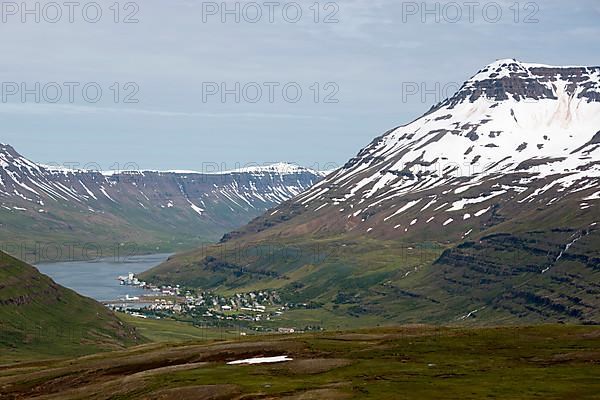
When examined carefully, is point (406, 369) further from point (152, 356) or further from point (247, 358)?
point (152, 356)

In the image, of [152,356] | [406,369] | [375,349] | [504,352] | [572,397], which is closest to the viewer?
[572,397]

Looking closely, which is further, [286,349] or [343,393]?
[286,349]

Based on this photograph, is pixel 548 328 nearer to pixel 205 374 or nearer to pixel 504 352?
pixel 504 352

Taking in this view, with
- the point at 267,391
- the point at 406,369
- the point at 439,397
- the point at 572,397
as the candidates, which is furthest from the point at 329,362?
the point at 572,397

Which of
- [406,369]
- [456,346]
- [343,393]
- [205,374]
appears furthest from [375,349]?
[343,393]

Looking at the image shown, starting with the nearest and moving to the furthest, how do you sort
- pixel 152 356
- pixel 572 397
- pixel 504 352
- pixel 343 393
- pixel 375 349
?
pixel 572 397, pixel 343 393, pixel 504 352, pixel 375 349, pixel 152 356

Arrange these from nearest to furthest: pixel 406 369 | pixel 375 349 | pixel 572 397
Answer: pixel 572 397
pixel 406 369
pixel 375 349
